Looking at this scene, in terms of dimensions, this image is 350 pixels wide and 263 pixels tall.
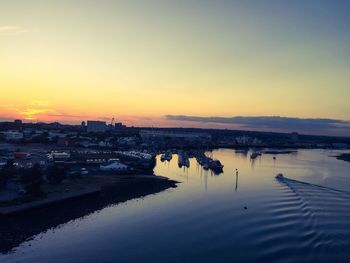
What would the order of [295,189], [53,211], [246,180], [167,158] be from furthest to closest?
[167,158] < [246,180] < [295,189] < [53,211]

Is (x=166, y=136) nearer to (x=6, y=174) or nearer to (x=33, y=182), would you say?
(x=6, y=174)

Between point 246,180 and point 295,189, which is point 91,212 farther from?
point 246,180

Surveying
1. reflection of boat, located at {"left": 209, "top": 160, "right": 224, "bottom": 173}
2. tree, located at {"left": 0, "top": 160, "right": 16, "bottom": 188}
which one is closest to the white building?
tree, located at {"left": 0, "top": 160, "right": 16, "bottom": 188}

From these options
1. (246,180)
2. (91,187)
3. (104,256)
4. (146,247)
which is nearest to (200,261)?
(146,247)

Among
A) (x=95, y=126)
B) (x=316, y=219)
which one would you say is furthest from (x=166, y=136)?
(x=316, y=219)

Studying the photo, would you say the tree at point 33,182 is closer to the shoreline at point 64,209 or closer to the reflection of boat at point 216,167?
the shoreline at point 64,209

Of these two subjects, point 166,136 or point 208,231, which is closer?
point 208,231

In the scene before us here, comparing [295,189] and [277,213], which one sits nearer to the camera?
[277,213]
